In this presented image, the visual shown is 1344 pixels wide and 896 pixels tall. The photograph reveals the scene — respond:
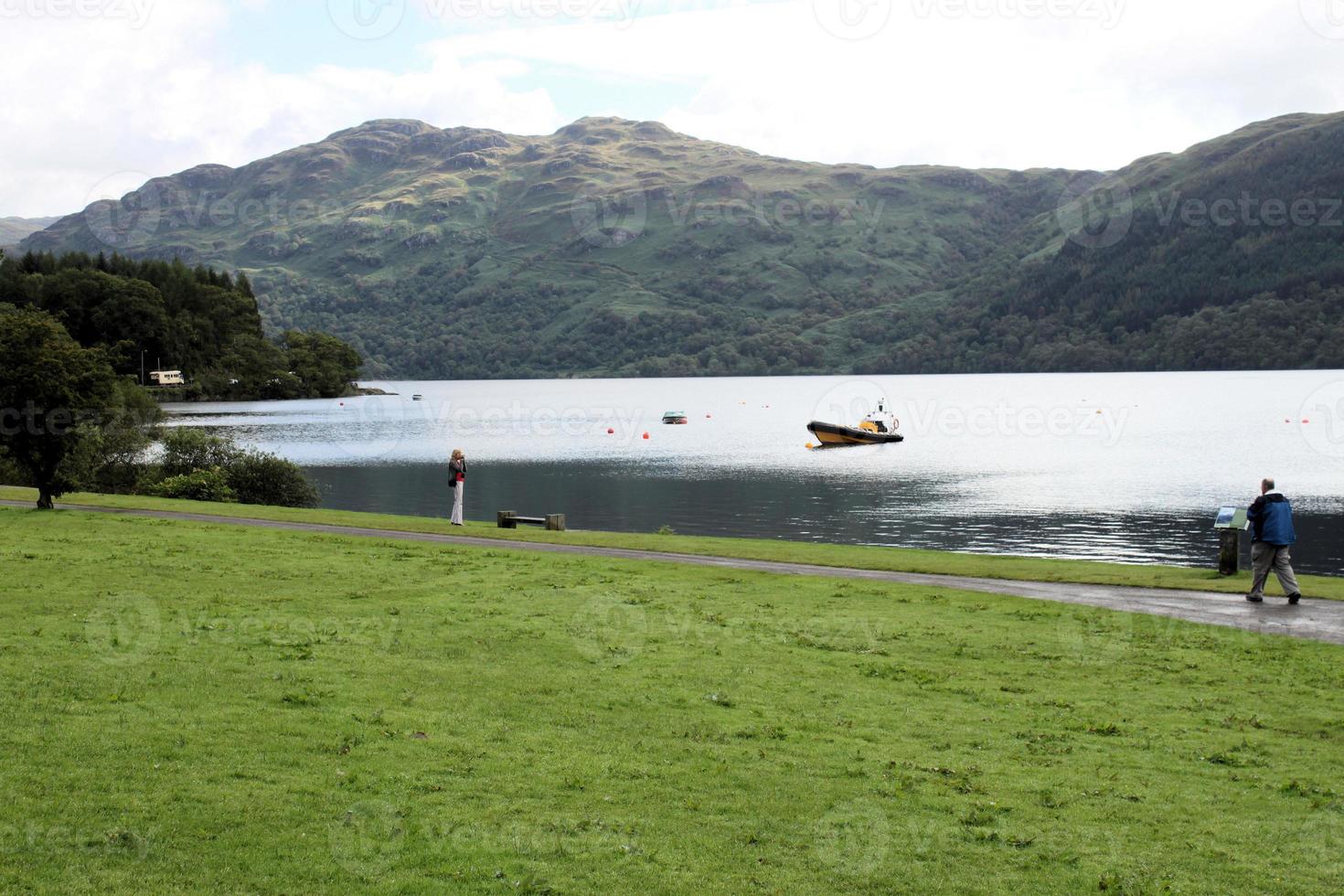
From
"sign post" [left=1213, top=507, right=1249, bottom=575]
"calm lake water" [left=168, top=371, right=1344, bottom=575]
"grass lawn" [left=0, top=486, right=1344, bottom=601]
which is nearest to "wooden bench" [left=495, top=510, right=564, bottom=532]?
"grass lawn" [left=0, top=486, right=1344, bottom=601]

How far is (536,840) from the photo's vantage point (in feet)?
34.4

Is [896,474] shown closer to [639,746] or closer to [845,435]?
[845,435]

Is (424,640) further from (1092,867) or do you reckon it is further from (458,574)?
(1092,867)

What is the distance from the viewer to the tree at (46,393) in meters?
33.3

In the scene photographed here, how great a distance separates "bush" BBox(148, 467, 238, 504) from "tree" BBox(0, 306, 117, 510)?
15.4 m

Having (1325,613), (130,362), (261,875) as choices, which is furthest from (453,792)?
(130,362)

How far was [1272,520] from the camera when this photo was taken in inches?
950

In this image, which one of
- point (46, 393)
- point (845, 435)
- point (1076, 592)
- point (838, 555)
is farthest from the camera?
point (845, 435)

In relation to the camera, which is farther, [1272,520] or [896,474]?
[896,474]

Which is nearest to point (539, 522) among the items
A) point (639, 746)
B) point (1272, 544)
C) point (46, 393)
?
point (46, 393)

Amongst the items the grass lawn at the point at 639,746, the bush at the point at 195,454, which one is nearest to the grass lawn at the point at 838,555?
the grass lawn at the point at 639,746

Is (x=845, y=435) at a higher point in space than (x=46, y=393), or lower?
higher

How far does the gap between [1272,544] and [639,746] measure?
56.2ft

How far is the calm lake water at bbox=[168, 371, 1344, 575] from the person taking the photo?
195 feet
